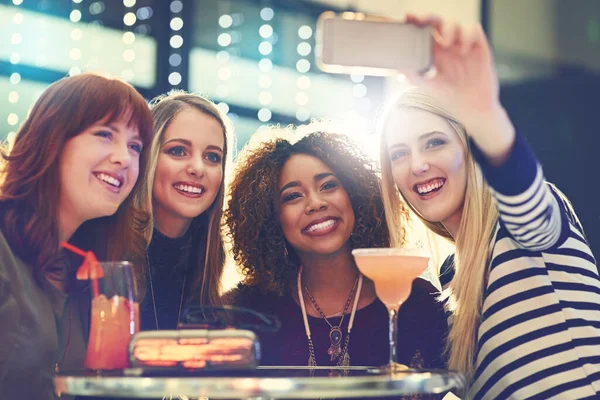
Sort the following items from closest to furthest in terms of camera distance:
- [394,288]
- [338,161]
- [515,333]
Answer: [394,288] → [515,333] → [338,161]

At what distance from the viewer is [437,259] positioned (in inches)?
113

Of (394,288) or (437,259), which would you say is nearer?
(394,288)

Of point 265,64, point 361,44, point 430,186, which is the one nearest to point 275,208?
point 430,186

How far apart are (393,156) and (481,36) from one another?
2.89 ft

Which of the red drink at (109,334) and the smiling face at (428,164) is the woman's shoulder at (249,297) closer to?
the smiling face at (428,164)

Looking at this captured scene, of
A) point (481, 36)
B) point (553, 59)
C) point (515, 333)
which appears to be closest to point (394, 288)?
point (515, 333)

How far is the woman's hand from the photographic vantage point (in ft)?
5.84

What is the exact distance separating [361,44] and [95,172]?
3.13 feet

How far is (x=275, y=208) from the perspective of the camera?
112 inches

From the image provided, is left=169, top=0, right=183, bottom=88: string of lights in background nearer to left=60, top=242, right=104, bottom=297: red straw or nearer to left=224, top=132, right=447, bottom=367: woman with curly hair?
left=224, top=132, right=447, bottom=367: woman with curly hair

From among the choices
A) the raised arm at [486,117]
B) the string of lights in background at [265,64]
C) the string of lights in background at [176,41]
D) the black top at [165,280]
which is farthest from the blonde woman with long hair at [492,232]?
the string of lights in background at [265,64]

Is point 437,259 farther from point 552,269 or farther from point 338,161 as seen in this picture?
point 552,269

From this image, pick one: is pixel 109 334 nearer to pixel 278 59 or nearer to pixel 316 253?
pixel 316 253

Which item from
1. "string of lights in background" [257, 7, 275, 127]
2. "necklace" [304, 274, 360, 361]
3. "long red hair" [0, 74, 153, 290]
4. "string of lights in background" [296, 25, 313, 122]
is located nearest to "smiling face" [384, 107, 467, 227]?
"necklace" [304, 274, 360, 361]
